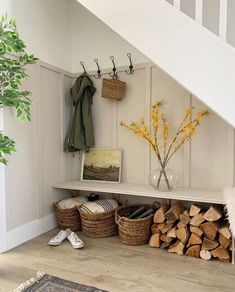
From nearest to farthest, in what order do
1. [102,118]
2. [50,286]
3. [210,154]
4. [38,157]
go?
[50,286] < [210,154] < [38,157] < [102,118]

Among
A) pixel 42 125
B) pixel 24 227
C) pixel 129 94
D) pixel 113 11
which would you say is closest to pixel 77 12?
pixel 129 94

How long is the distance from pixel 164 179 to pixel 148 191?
181 millimetres

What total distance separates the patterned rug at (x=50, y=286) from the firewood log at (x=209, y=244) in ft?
3.13

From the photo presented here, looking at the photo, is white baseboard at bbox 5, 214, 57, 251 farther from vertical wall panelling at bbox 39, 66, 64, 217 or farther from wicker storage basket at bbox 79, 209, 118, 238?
wicker storage basket at bbox 79, 209, 118, 238

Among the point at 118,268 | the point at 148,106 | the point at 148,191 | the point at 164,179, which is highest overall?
the point at 148,106

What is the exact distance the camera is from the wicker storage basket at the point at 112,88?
265 centimetres

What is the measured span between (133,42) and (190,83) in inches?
16.6

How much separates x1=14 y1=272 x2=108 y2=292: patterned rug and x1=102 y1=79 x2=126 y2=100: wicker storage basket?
1729 millimetres

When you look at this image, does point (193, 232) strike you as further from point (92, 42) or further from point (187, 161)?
point (92, 42)

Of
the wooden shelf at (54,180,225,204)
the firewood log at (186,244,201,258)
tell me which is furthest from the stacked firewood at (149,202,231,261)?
the wooden shelf at (54,180,225,204)

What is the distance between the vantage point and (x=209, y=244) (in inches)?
82.3

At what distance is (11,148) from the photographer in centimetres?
163

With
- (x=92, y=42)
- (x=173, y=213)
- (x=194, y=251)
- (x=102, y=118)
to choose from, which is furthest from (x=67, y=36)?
(x=194, y=251)

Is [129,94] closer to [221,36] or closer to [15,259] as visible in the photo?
[221,36]
